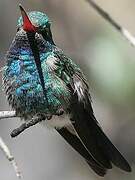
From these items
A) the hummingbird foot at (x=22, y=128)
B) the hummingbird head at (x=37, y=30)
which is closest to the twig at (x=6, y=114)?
the hummingbird foot at (x=22, y=128)

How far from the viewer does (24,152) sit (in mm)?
6395

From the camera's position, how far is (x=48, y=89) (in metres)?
3.69

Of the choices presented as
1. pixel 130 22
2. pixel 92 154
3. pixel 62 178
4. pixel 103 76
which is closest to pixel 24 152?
pixel 62 178

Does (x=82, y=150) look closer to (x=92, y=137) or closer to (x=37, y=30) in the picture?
(x=92, y=137)

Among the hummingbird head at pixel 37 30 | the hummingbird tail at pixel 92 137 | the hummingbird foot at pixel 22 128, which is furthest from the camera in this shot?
the hummingbird tail at pixel 92 137

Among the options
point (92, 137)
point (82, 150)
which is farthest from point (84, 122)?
point (82, 150)

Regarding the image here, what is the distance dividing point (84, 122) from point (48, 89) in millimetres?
284

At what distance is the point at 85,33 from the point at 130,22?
569 mm

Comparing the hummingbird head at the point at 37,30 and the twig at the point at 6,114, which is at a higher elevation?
the hummingbird head at the point at 37,30

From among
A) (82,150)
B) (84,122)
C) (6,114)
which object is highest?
(6,114)

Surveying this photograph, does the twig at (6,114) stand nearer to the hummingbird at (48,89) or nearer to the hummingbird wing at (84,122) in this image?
the hummingbird at (48,89)

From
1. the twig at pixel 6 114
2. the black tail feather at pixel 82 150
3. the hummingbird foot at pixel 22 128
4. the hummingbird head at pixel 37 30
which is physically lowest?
the black tail feather at pixel 82 150

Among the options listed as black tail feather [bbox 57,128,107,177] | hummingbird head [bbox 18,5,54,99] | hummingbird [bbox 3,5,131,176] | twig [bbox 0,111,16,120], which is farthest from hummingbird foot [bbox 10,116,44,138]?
black tail feather [bbox 57,128,107,177]

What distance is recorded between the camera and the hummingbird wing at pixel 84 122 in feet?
12.2
